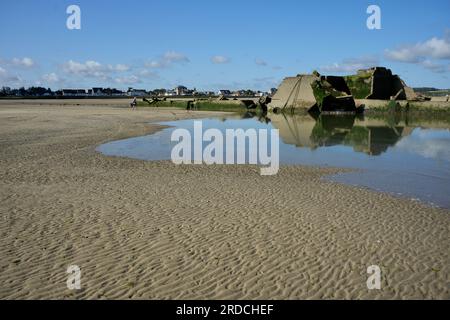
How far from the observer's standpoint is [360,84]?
55812 mm

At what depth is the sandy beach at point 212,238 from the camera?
18.5ft

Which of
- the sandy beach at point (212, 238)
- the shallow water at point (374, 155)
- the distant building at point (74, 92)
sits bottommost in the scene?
the sandy beach at point (212, 238)

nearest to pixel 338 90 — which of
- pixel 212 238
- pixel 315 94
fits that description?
pixel 315 94

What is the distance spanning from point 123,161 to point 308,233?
31.3 feet

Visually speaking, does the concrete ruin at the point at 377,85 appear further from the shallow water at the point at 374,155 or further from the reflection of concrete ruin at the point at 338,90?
the shallow water at the point at 374,155

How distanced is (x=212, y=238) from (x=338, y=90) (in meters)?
51.3

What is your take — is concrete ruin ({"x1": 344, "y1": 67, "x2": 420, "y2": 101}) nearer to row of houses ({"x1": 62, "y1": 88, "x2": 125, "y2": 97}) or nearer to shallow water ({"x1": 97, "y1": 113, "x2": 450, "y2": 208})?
shallow water ({"x1": 97, "y1": 113, "x2": 450, "y2": 208})

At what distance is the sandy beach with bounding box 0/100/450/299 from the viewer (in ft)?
18.5

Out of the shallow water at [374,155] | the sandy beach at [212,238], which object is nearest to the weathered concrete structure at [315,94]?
the shallow water at [374,155]

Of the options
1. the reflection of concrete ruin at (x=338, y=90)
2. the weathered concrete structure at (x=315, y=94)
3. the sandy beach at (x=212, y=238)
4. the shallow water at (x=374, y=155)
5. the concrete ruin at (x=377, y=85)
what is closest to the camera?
the sandy beach at (x=212, y=238)

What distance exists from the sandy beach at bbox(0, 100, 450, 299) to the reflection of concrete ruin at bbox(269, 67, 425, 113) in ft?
131

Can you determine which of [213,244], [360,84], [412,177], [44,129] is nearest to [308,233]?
[213,244]

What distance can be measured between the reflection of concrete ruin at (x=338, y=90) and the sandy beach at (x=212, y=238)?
39781 millimetres
